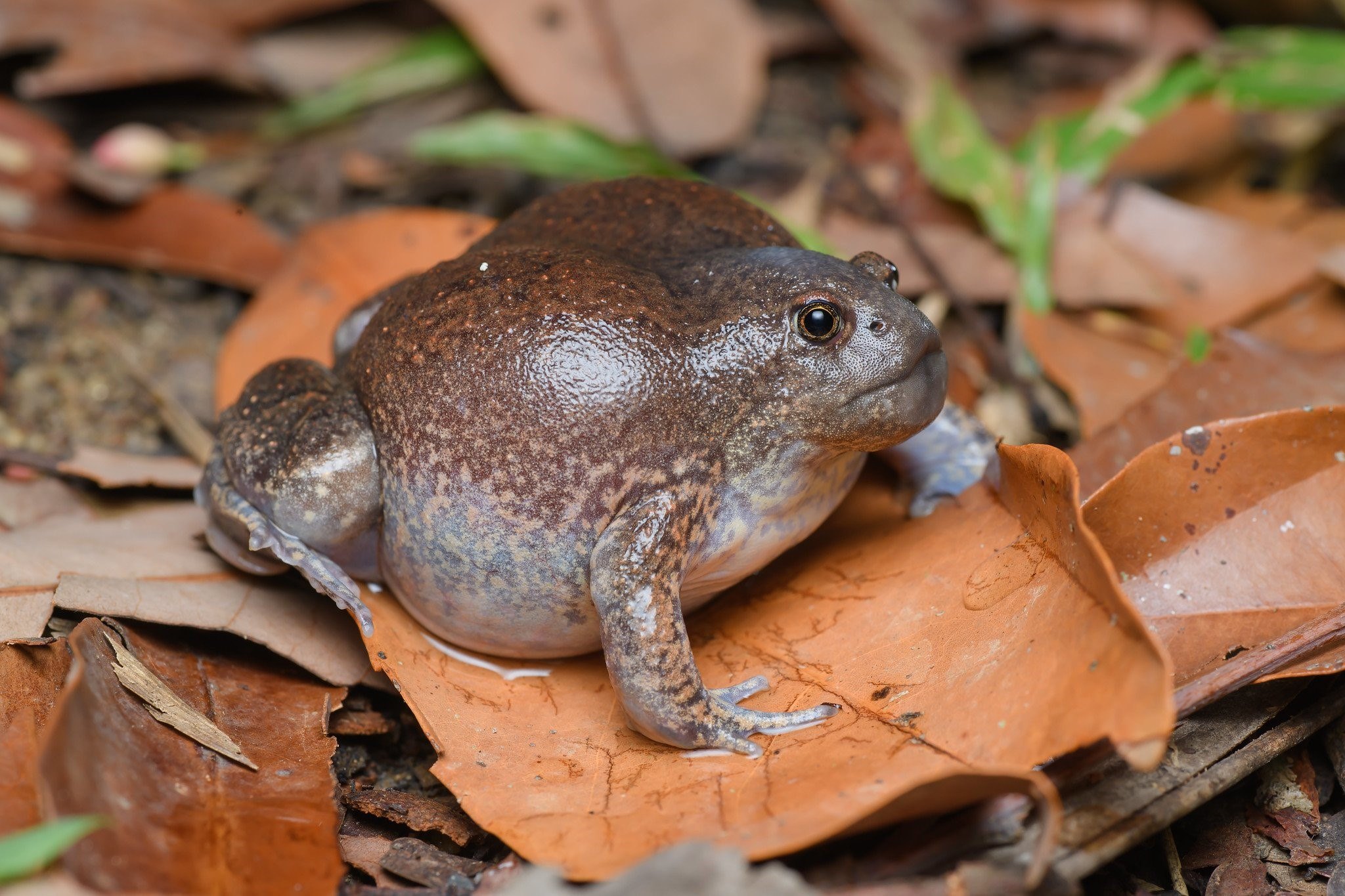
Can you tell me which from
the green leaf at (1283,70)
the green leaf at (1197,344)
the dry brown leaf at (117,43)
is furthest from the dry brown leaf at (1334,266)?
the dry brown leaf at (117,43)

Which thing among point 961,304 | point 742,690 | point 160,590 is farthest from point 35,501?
point 961,304

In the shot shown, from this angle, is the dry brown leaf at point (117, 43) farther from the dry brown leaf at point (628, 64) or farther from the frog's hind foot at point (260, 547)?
the frog's hind foot at point (260, 547)

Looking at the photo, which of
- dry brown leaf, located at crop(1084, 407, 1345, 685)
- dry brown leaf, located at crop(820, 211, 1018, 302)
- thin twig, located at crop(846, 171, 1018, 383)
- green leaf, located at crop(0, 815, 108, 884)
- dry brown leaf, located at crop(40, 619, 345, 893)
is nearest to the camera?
green leaf, located at crop(0, 815, 108, 884)

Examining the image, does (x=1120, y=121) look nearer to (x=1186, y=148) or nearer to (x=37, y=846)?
(x=1186, y=148)

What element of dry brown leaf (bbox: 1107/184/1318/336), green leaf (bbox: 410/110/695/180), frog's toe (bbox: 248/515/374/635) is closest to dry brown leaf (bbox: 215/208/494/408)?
green leaf (bbox: 410/110/695/180)

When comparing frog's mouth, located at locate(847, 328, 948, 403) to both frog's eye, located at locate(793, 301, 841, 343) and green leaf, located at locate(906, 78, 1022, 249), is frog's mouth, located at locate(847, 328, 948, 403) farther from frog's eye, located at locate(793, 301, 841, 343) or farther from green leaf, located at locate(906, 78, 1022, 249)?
green leaf, located at locate(906, 78, 1022, 249)

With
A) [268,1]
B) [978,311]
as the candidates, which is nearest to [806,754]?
[978,311]

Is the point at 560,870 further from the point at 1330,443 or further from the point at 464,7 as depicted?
the point at 464,7
